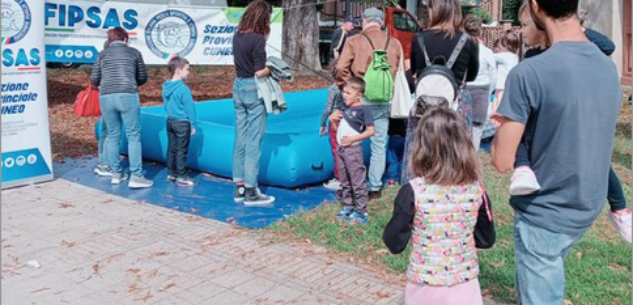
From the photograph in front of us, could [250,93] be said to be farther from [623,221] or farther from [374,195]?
[623,221]

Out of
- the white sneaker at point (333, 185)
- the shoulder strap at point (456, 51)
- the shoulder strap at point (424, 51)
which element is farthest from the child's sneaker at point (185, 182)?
the shoulder strap at point (456, 51)

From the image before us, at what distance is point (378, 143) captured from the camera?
6070 mm

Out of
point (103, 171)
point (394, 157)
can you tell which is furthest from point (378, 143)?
point (103, 171)

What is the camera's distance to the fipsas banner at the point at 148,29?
10.7 metres

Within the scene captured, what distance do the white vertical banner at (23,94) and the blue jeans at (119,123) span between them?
71 cm

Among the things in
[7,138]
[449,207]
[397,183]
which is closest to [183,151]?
[7,138]

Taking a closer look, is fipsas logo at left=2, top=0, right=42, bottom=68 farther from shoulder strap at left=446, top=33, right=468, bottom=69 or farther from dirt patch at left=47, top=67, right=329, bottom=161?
shoulder strap at left=446, top=33, right=468, bottom=69

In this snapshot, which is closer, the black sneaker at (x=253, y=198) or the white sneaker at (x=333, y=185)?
A: the black sneaker at (x=253, y=198)

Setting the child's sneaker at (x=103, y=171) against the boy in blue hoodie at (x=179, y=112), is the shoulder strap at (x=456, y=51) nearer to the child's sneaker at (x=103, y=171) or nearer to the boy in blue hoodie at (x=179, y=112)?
the boy in blue hoodie at (x=179, y=112)

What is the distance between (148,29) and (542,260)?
34.3 ft

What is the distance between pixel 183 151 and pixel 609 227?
166 inches

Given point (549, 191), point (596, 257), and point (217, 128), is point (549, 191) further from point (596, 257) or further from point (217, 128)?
point (217, 128)

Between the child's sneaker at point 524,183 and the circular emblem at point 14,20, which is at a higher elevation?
the circular emblem at point 14,20

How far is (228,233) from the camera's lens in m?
5.31
